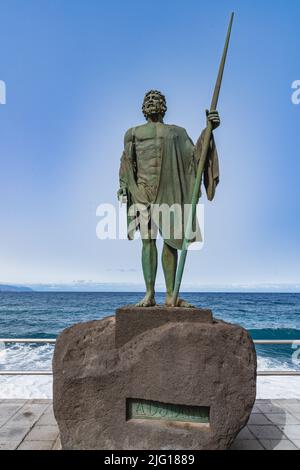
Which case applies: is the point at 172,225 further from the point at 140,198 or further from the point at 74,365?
the point at 74,365

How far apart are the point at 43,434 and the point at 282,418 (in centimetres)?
292

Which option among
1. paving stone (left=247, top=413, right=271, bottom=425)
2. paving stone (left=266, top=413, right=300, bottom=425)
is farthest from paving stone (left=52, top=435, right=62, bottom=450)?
paving stone (left=266, top=413, right=300, bottom=425)

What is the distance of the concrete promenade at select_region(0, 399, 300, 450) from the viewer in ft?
12.7

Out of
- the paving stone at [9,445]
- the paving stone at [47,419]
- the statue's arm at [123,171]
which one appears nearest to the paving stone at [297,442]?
the paving stone at [47,419]

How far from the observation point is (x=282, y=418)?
4.71 m

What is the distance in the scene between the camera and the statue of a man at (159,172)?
385 cm

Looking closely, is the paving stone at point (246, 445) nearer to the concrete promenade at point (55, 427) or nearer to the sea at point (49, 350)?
the concrete promenade at point (55, 427)

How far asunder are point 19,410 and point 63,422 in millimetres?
1761

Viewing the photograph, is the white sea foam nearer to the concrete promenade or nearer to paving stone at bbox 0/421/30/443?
the concrete promenade

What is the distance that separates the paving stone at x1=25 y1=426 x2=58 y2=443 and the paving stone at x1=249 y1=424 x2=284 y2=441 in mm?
2252

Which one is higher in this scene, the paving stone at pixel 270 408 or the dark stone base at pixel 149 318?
the dark stone base at pixel 149 318

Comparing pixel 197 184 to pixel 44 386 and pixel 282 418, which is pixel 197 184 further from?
pixel 44 386

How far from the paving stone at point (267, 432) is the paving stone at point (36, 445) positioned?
89.2 inches

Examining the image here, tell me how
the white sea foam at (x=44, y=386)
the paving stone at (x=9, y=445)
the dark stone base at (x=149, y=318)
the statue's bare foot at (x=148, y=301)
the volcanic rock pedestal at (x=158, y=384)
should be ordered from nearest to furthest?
the volcanic rock pedestal at (x=158, y=384) → the dark stone base at (x=149, y=318) → the statue's bare foot at (x=148, y=301) → the paving stone at (x=9, y=445) → the white sea foam at (x=44, y=386)
